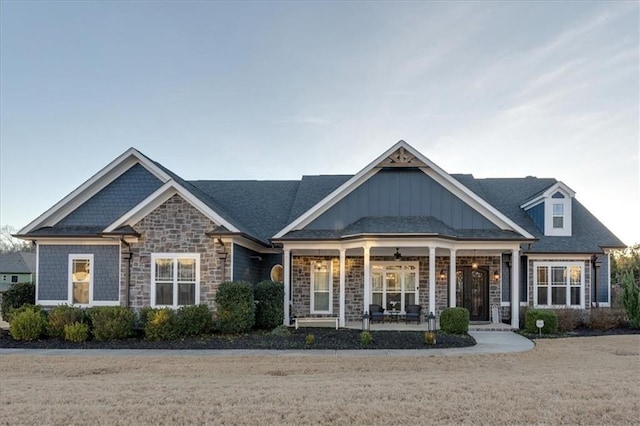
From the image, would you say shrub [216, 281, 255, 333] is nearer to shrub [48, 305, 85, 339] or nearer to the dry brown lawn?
the dry brown lawn

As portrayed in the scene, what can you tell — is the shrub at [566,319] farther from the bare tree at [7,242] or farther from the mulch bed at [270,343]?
the bare tree at [7,242]

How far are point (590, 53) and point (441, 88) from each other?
16.5 ft

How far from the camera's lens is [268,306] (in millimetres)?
16469

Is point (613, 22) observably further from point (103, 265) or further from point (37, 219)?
point (37, 219)

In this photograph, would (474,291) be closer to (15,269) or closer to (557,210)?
(557,210)

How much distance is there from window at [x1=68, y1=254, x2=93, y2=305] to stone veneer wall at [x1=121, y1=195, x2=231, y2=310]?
5.83 feet

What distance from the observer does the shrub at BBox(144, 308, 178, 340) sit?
14.3 meters

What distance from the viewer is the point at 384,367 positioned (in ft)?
34.0

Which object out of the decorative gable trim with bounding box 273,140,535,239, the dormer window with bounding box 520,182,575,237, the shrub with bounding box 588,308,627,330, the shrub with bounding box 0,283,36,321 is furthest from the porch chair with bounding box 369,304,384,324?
the shrub with bounding box 0,283,36,321

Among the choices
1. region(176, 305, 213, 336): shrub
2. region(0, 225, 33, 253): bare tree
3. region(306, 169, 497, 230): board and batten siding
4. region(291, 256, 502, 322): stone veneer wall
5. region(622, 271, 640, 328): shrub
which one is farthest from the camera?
region(0, 225, 33, 253): bare tree

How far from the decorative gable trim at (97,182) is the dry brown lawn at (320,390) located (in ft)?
22.8

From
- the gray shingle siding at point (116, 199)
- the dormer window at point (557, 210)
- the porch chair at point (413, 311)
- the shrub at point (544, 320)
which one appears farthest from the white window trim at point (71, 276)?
the dormer window at point (557, 210)

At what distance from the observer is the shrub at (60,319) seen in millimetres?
14633

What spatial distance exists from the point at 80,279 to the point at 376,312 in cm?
992
